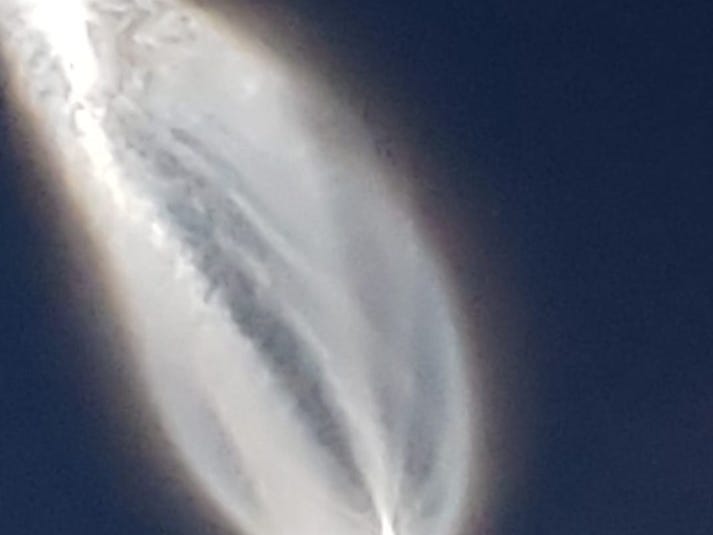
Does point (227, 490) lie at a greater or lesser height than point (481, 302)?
lesser

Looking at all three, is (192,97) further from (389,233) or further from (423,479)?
(423,479)

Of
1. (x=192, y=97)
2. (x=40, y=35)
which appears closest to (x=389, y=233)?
(x=192, y=97)

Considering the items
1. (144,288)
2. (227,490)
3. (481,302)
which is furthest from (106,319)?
(481,302)

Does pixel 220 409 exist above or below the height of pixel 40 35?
below

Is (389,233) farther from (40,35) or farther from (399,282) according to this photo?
(40,35)

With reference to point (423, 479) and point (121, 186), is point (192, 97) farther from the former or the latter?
point (423, 479)
